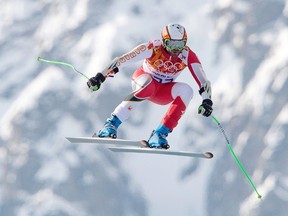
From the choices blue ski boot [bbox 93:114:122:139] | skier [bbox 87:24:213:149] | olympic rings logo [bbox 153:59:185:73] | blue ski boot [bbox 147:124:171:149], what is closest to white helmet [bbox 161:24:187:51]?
skier [bbox 87:24:213:149]

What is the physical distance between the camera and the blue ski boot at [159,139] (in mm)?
24672

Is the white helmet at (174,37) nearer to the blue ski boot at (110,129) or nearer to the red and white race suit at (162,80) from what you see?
the red and white race suit at (162,80)

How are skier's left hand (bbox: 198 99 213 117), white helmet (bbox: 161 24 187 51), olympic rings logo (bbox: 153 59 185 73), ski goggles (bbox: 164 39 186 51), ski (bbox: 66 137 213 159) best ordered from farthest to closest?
olympic rings logo (bbox: 153 59 185 73) → ski goggles (bbox: 164 39 186 51) → white helmet (bbox: 161 24 187 51) → skier's left hand (bbox: 198 99 213 117) → ski (bbox: 66 137 213 159)

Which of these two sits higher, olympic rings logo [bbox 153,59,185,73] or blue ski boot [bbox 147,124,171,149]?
olympic rings logo [bbox 153,59,185,73]

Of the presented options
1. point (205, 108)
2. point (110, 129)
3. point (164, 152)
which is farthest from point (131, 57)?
point (164, 152)

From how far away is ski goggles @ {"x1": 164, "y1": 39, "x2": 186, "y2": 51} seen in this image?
982 inches

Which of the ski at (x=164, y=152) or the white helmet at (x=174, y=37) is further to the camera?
the white helmet at (x=174, y=37)

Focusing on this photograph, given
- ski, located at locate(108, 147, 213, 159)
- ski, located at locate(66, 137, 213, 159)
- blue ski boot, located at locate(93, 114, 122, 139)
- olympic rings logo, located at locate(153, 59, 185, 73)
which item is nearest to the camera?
ski, located at locate(108, 147, 213, 159)

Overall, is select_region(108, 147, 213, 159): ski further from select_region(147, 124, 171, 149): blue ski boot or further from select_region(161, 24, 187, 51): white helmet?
select_region(161, 24, 187, 51): white helmet

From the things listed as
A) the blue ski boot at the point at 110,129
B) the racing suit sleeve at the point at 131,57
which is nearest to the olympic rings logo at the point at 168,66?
the racing suit sleeve at the point at 131,57

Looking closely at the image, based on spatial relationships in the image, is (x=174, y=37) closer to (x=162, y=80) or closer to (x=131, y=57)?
(x=131, y=57)

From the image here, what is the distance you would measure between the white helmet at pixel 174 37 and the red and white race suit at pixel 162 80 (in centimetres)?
43

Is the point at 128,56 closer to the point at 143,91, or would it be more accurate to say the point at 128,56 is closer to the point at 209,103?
the point at 143,91

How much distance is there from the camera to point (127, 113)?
25.6 meters
